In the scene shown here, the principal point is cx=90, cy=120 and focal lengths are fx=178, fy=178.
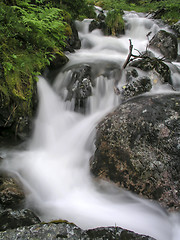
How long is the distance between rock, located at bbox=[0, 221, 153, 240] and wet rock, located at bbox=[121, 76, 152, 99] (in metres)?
3.60

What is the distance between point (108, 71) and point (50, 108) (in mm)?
2228

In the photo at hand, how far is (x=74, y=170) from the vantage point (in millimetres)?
3723

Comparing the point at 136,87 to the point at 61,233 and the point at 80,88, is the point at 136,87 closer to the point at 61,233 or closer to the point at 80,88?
the point at 80,88

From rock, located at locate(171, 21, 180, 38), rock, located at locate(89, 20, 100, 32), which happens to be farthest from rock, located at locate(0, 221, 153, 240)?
rock, located at locate(171, 21, 180, 38)

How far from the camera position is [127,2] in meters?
19.6

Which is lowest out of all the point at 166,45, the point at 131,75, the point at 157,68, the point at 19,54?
the point at 19,54

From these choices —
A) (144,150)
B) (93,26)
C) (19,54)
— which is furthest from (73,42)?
(144,150)

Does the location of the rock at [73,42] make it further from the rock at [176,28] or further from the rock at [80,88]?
the rock at [176,28]

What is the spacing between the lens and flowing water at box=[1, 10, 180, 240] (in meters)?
2.74

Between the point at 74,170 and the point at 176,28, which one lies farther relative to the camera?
the point at 176,28

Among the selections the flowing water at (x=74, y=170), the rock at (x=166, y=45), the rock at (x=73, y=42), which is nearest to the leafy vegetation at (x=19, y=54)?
the flowing water at (x=74, y=170)

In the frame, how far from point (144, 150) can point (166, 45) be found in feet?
21.8

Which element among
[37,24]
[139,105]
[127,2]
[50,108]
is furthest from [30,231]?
[127,2]

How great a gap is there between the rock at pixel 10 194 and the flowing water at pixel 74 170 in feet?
0.58
